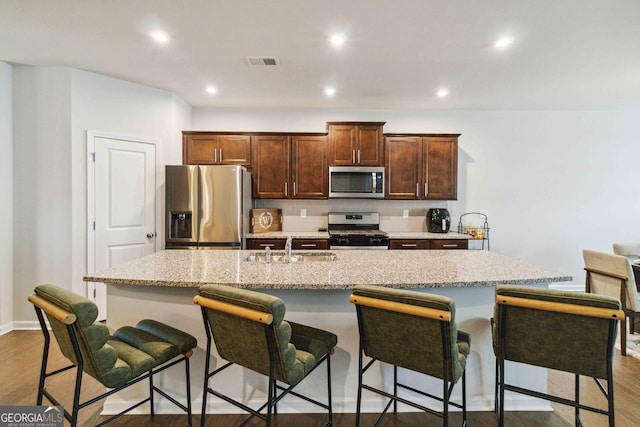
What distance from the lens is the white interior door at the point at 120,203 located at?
11.7 ft

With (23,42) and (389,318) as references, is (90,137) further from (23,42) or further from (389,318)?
(389,318)

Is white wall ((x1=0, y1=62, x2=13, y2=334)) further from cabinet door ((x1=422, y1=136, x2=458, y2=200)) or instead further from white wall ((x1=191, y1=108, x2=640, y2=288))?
cabinet door ((x1=422, y1=136, x2=458, y2=200))

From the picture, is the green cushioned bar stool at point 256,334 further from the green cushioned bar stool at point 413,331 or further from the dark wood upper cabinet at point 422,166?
the dark wood upper cabinet at point 422,166

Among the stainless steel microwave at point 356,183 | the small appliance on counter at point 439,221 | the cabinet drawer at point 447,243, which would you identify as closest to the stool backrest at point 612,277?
the cabinet drawer at point 447,243

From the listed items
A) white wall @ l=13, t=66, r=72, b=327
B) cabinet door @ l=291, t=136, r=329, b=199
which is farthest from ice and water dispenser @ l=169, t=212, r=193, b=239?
cabinet door @ l=291, t=136, r=329, b=199

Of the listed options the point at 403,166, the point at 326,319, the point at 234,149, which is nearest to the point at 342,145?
the point at 403,166

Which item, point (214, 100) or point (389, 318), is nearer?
point (389, 318)

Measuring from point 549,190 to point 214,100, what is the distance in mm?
4861

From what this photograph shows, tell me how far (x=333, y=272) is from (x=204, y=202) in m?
2.34

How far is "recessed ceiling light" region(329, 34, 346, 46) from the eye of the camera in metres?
2.63

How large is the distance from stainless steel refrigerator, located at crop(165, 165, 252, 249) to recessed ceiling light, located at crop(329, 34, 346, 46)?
1.78 metres

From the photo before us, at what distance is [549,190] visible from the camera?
4.78m

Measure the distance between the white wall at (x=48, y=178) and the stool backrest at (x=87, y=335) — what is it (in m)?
2.33

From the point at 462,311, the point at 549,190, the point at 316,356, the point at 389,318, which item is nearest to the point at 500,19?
the point at 462,311
